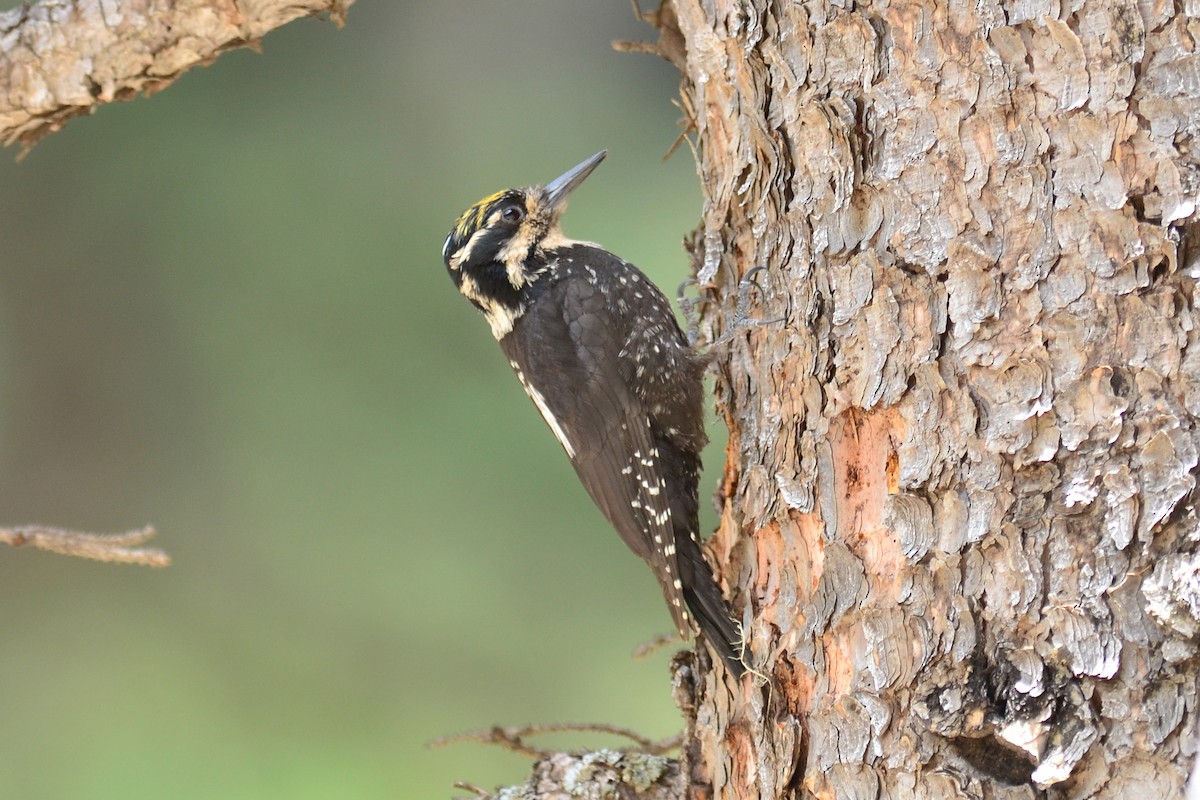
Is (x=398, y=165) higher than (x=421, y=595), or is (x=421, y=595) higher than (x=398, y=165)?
(x=398, y=165)

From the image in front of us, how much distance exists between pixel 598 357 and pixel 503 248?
432 mm

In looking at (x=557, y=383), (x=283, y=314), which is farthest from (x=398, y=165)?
(x=557, y=383)

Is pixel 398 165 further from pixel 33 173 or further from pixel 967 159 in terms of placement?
pixel 967 159

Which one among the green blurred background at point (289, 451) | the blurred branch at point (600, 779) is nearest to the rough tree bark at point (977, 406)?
the blurred branch at point (600, 779)

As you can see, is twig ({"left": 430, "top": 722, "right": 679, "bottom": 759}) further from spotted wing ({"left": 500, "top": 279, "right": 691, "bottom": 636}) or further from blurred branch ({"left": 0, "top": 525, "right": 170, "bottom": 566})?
blurred branch ({"left": 0, "top": 525, "right": 170, "bottom": 566})

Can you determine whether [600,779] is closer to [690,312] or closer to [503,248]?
[690,312]

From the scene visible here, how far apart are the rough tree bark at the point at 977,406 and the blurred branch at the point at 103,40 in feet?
3.37

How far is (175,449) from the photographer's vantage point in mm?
4410

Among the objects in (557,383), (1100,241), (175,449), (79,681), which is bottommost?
(1100,241)

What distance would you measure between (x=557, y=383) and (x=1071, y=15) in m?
1.42

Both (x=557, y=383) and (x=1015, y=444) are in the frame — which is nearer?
(x=1015, y=444)

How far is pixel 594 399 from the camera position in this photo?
2629mm

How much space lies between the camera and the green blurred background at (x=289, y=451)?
4191mm

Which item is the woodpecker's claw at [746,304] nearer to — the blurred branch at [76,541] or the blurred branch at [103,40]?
the blurred branch at [103,40]
